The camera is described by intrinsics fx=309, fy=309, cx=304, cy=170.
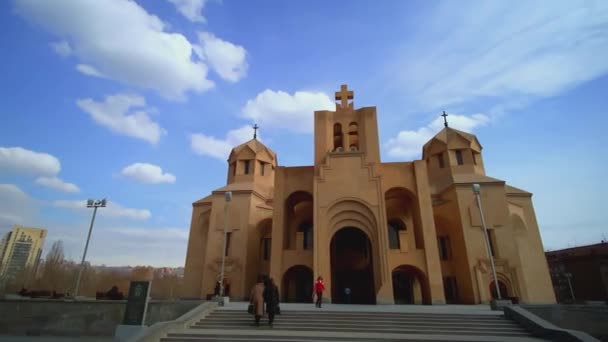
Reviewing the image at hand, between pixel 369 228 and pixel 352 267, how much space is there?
516 cm

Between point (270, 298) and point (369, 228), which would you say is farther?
point (369, 228)

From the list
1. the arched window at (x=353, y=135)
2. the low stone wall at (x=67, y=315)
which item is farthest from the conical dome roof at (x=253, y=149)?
the low stone wall at (x=67, y=315)

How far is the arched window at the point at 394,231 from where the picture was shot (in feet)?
81.0

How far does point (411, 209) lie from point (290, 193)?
30.8 ft

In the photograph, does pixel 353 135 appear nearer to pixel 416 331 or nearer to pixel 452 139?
pixel 452 139

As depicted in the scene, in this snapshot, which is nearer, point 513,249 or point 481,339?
point 481,339

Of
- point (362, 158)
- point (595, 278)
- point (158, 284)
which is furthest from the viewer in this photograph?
point (158, 284)

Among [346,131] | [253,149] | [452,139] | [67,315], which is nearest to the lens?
[67,315]

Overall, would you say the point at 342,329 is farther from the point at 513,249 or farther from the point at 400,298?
the point at 513,249

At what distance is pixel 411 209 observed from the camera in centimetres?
2338

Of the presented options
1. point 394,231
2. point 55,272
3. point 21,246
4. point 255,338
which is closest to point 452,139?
point 394,231

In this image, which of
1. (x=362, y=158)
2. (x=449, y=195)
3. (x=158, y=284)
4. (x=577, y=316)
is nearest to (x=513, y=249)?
(x=449, y=195)

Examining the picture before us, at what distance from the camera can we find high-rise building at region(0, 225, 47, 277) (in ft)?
218

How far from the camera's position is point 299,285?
2355 centimetres
